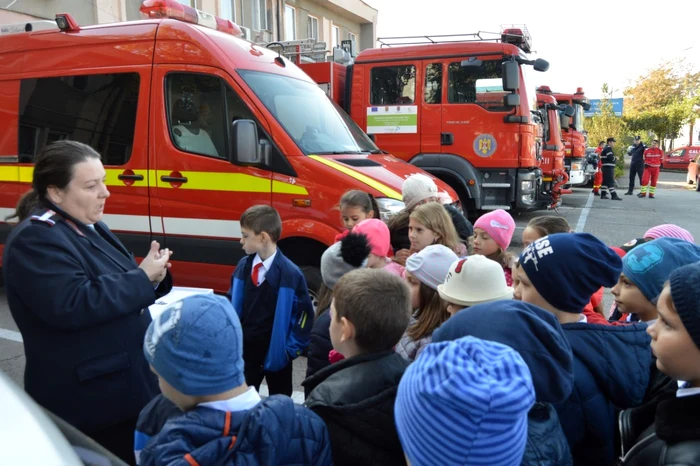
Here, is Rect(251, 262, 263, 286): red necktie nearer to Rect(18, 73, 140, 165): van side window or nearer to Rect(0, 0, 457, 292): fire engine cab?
Rect(0, 0, 457, 292): fire engine cab

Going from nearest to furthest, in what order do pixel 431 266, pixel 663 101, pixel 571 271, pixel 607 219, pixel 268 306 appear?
pixel 571 271 < pixel 431 266 < pixel 268 306 < pixel 607 219 < pixel 663 101

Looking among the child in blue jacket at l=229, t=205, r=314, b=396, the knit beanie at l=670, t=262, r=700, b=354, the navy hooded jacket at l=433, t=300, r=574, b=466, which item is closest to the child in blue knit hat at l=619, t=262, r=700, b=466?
the knit beanie at l=670, t=262, r=700, b=354

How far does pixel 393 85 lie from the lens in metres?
8.73

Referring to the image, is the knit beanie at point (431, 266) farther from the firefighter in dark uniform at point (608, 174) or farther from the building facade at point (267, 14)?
the firefighter in dark uniform at point (608, 174)

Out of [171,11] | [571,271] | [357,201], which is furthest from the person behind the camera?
[171,11]

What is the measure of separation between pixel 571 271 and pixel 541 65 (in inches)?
286

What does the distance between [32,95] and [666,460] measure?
6067 mm

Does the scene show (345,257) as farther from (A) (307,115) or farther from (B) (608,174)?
(B) (608,174)

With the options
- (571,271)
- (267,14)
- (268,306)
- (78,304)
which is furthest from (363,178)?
(267,14)

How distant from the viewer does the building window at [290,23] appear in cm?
2019

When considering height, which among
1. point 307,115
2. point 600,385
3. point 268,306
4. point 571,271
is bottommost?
point 268,306

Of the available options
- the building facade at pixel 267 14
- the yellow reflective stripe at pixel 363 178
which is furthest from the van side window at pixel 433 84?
the yellow reflective stripe at pixel 363 178

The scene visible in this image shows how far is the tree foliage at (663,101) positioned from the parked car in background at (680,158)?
8.52m

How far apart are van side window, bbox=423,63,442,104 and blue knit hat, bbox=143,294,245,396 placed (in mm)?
7591
